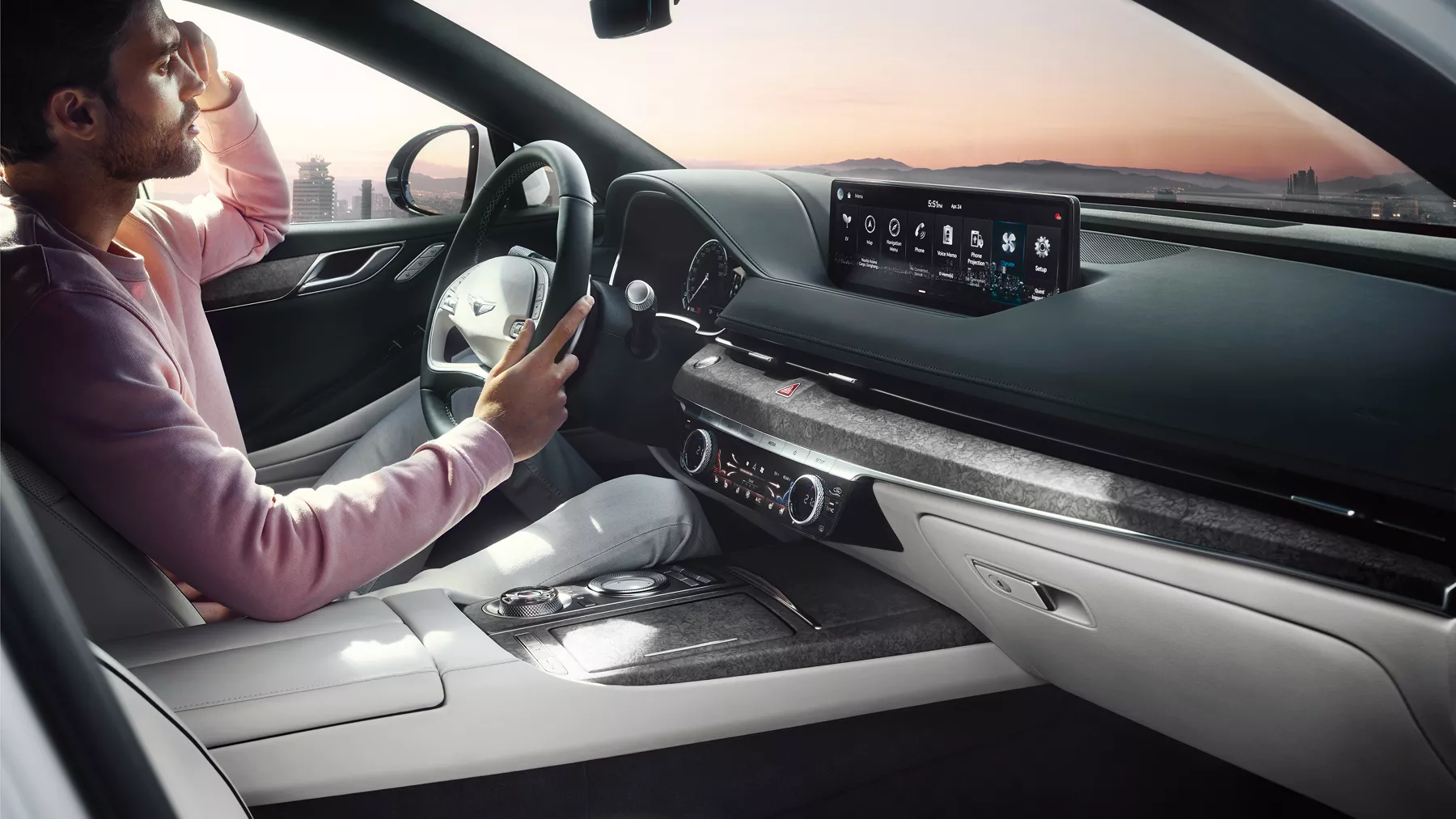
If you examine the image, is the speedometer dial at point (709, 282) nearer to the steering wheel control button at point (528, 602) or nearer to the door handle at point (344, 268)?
the steering wheel control button at point (528, 602)

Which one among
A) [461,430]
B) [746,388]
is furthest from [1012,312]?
[461,430]

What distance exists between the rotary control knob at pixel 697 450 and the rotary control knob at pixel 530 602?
34 cm

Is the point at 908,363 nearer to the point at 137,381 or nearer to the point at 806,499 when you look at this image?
the point at 806,499

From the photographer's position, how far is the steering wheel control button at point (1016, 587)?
1.30 metres

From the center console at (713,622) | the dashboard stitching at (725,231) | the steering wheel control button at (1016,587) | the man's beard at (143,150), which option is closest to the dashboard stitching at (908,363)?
the dashboard stitching at (725,231)

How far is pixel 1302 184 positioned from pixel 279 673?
4.14ft

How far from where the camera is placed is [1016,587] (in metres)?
1.31

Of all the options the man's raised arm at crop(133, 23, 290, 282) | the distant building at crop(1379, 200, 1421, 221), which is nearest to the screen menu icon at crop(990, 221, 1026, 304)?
the distant building at crop(1379, 200, 1421, 221)

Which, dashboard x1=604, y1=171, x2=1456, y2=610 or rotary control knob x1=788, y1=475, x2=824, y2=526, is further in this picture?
rotary control knob x1=788, y1=475, x2=824, y2=526

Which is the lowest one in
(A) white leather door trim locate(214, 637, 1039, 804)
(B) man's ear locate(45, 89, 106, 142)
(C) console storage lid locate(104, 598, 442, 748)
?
(A) white leather door trim locate(214, 637, 1039, 804)

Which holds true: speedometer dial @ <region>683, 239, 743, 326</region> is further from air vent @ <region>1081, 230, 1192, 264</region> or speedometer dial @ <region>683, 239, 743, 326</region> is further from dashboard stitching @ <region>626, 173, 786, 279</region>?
air vent @ <region>1081, 230, 1192, 264</region>

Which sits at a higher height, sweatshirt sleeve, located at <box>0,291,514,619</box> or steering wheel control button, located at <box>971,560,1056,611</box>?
sweatshirt sleeve, located at <box>0,291,514,619</box>

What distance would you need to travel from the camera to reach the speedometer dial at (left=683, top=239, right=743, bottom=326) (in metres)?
1.88

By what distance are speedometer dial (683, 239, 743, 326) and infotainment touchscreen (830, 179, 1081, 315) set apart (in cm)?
22
